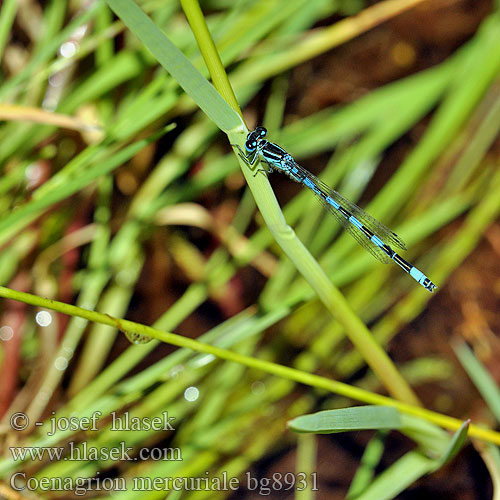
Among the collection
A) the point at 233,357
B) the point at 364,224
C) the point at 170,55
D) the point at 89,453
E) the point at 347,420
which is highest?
the point at 364,224

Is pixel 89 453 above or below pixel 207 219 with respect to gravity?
below

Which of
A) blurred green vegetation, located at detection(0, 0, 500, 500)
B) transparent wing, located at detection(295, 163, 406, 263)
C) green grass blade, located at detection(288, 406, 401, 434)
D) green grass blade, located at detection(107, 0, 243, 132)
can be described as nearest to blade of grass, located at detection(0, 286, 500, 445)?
green grass blade, located at detection(288, 406, 401, 434)

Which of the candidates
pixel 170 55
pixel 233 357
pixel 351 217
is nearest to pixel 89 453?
pixel 233 357

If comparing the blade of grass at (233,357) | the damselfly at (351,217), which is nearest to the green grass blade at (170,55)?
the blade of grass at (233,357)

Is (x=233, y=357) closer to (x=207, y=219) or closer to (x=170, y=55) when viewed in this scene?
(x=170, y=55)

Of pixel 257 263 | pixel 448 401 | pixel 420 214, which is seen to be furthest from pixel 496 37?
pixel 448 401

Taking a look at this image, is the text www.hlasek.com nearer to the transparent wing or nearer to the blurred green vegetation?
the blurred green vegetation

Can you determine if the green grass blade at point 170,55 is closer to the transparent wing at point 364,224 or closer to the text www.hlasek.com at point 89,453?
the transparent wing at point 364,224

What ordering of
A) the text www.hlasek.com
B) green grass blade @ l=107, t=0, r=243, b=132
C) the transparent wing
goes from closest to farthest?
green grass blade @ l=107, t=0, r=243, b=132 < the text www.hlasek.com < the transparent wing
